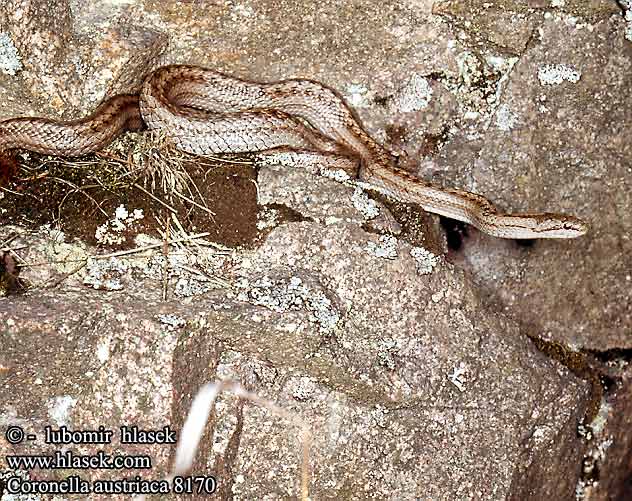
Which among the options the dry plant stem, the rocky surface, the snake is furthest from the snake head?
the dry plant stem

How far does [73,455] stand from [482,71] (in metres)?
3.26

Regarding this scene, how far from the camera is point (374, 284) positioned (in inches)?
183

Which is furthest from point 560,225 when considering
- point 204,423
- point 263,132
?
point 204,423

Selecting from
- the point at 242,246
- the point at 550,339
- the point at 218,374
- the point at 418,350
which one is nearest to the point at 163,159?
the point at 242,246

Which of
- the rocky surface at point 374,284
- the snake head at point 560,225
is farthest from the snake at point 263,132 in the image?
the rocky surface at point 374,284

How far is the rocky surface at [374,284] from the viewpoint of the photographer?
4.16 meters

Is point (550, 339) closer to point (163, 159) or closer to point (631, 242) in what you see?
point (631, 242)

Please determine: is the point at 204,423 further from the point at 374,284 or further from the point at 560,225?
the point at 560,225

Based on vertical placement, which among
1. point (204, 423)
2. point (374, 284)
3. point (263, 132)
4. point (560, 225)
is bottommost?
point (204, 423)

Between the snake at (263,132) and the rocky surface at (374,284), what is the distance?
130mm

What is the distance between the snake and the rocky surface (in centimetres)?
13

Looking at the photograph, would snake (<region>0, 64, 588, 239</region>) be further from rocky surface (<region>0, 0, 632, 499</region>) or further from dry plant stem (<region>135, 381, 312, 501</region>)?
dry plant stem (<region>135, 381, 312, 501</region>)

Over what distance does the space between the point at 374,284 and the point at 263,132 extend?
1.27 metres

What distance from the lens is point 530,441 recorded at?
4832 millimetres
